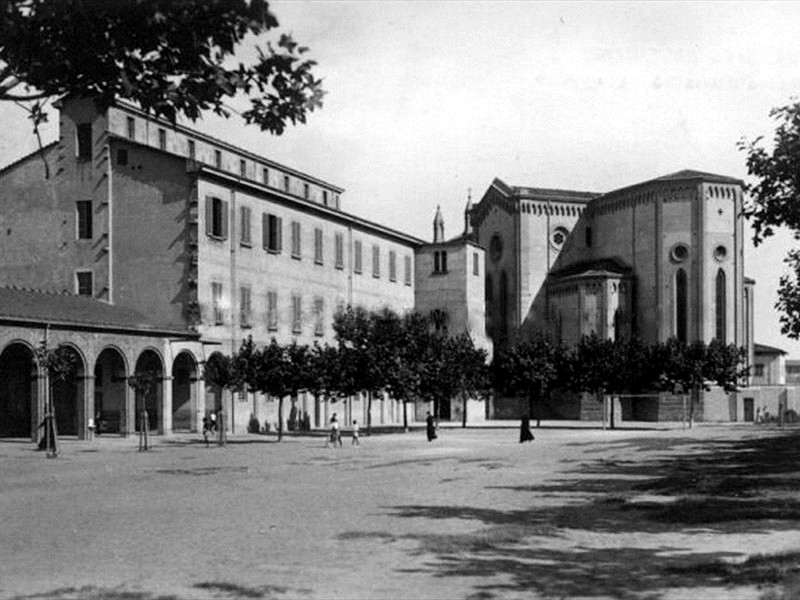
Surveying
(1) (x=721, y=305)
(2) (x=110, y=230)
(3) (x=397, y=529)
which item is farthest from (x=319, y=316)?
(3) (x=397, y=529)

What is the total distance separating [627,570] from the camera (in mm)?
10797

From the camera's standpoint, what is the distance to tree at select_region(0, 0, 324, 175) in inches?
263

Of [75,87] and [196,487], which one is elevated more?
[75,87]

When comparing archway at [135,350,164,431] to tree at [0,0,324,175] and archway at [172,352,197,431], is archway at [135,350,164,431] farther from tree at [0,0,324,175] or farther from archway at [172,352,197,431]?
tree at [0,0,324,175]

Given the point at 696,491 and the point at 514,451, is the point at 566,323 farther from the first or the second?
the point at 696,491

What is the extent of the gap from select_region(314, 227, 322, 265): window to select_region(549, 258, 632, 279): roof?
27.7 m

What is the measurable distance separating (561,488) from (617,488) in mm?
1089

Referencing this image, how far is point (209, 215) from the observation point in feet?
153

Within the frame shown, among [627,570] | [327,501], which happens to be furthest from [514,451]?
[627,570]

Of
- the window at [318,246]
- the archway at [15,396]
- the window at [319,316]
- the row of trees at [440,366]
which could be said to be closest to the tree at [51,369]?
the archway at [15,396]

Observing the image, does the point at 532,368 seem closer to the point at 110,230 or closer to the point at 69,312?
the point at 110,230

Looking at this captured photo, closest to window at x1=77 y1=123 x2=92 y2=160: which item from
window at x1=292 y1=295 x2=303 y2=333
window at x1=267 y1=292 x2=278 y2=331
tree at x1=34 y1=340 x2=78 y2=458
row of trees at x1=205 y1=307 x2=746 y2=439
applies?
window at x1=267 y1=292 x2=278 y2=331

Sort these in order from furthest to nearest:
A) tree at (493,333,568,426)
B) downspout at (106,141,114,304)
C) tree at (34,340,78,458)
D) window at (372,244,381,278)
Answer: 1. tree at (493,333,568,426)
2. window at (372,244,381,278)
3. downspout at (106,141,114,304)
4. tree at (34,340,78,458)

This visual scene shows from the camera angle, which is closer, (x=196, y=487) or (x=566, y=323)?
(x=196, y=487)
